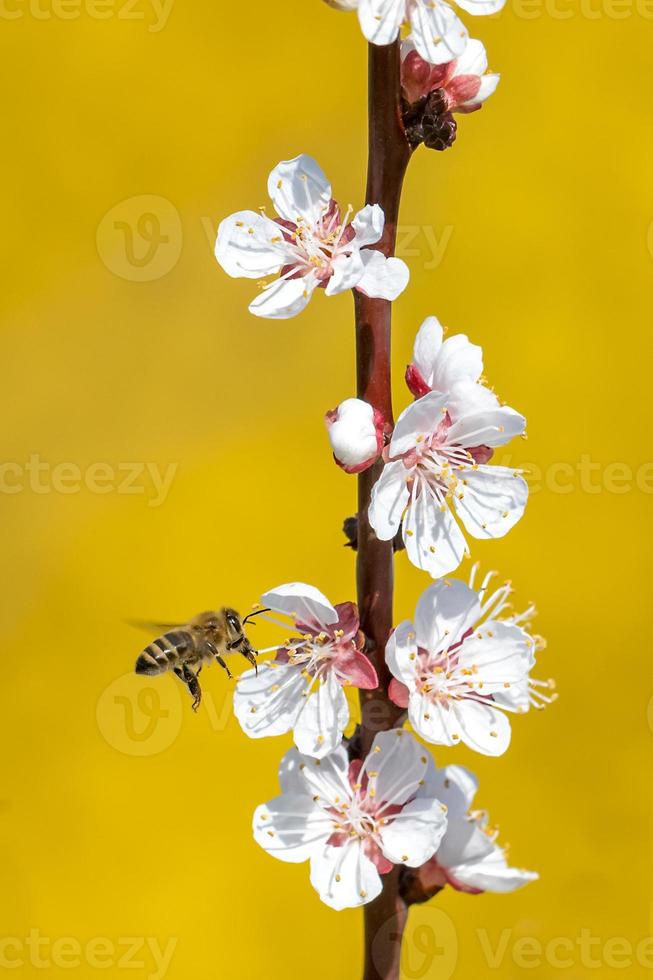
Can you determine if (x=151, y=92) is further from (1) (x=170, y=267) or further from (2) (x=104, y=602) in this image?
(2) (x=104, y=602)

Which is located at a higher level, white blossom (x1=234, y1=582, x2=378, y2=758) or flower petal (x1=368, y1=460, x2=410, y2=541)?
flower petal (x1=368, y1=460, x2=410, y2=541)

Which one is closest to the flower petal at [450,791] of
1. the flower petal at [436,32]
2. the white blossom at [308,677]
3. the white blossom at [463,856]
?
the white blossom at [463,856]

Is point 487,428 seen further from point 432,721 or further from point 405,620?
point 432,721

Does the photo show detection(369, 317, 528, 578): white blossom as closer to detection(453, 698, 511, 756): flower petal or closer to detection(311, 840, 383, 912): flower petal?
detection(453, 698, 511, 756): flower petal

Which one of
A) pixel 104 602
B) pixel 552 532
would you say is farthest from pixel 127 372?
pixel 552 532

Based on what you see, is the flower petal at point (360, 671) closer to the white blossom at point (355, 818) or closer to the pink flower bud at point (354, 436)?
the white blossom at point (355, 818)

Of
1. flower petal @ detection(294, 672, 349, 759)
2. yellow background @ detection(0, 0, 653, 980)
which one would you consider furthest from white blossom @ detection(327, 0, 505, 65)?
yellow background @ detection(0, 0, 653, 980)
